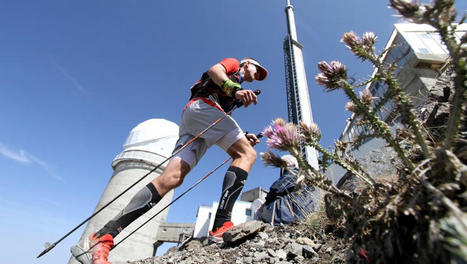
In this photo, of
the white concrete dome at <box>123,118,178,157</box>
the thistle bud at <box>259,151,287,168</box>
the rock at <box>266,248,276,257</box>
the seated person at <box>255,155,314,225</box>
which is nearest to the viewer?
the thistle bud at <box>259,151,287,168</box>

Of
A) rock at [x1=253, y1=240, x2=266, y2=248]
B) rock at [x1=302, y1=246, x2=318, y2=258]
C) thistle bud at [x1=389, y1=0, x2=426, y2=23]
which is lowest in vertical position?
rock at [x1=302, y1=246, x2=318, y2=258]

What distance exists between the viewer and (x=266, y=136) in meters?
1.16

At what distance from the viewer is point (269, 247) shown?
6.25 ft

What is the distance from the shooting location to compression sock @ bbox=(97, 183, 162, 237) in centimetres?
181

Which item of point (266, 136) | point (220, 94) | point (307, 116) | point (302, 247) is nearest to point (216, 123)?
point (220, 94)

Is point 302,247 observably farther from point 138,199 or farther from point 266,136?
point 138,199

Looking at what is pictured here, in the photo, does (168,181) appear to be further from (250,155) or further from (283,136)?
(283,136)

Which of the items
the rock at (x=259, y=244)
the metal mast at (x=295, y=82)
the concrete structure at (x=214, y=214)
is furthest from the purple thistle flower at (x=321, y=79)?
the concrete structure at (x=214, y=214)

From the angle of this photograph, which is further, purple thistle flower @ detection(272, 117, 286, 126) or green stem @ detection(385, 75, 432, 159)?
purple thistle flower @ detection(272, 117, 286, 126)

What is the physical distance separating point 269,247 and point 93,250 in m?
1.37

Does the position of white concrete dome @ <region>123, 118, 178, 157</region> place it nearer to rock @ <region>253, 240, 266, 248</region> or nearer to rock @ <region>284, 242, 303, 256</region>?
rock @ <region>253, 240, 266, 248</region>

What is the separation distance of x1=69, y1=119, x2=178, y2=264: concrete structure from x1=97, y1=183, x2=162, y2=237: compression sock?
690 cm

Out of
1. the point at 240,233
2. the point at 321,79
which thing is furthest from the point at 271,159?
the point at 240,233

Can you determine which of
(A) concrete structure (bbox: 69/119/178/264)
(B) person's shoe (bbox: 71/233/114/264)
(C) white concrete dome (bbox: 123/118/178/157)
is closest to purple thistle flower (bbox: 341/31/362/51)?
(B) person's shoe (bbox: 71/233/114/264)
